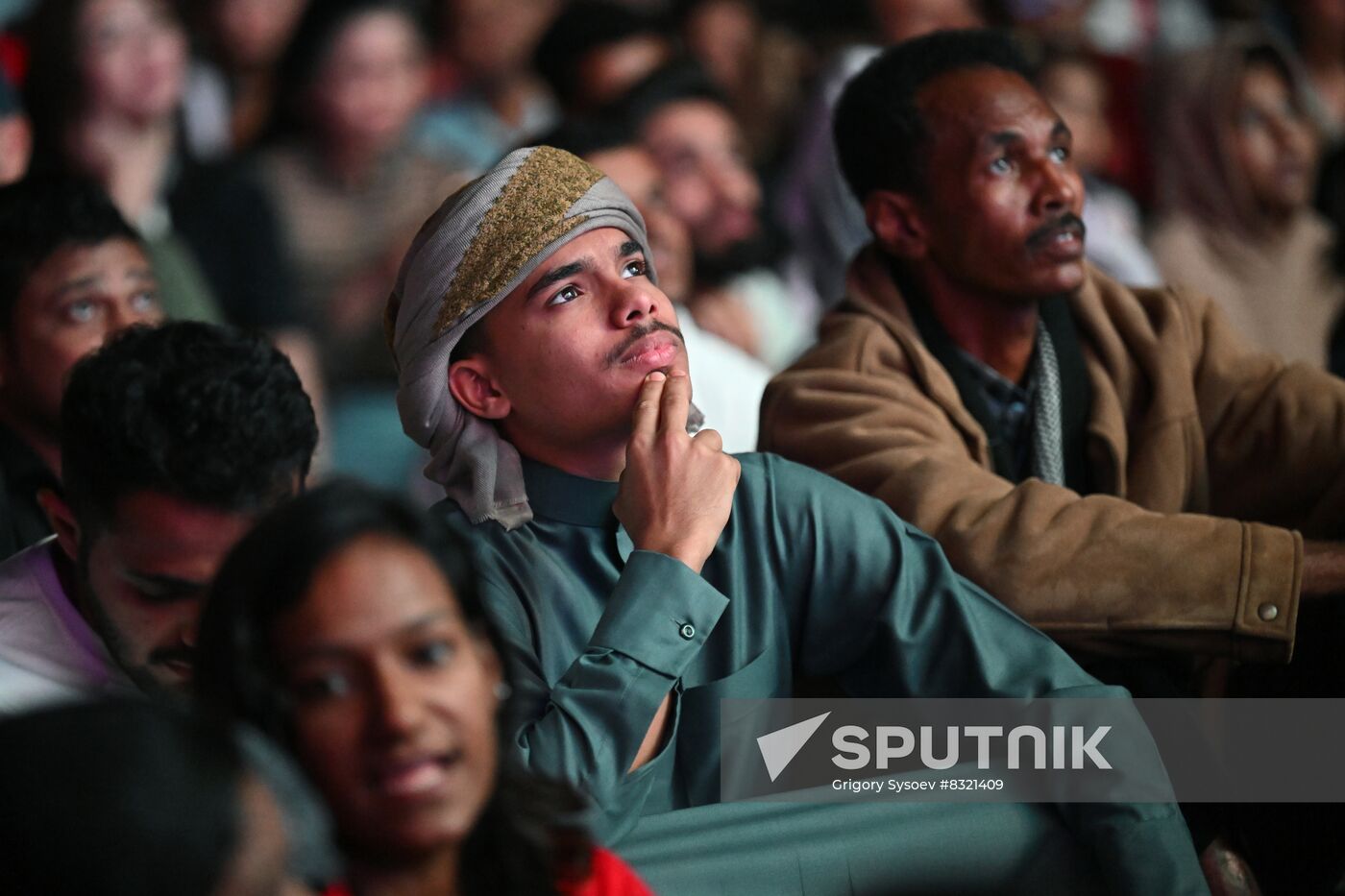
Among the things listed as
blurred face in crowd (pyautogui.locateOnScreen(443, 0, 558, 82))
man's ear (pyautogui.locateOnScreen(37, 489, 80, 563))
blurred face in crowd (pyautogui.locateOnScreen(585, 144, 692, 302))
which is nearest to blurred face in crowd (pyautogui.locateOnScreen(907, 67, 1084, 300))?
blurred face in crowd (pyautogui.locateOnScreen(585, 144, 692, 302))

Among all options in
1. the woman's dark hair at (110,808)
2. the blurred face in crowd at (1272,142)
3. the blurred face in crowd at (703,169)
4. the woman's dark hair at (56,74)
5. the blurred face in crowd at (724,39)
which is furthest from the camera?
the blurred face in crowd at (724,39)

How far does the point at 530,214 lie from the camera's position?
198 cm

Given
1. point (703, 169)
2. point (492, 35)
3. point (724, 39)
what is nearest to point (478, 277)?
point (703, 169)

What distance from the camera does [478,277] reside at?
1974mm

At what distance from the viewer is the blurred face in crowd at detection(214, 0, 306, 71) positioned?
470 cm

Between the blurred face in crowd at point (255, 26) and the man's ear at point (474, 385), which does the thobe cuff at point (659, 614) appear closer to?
the man's ear at point (474, 385)

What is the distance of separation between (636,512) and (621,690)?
0.74 feet

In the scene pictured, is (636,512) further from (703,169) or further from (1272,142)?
(1272,142)

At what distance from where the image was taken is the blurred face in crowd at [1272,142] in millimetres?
4871

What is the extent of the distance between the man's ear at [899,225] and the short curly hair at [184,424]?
43.1 inches

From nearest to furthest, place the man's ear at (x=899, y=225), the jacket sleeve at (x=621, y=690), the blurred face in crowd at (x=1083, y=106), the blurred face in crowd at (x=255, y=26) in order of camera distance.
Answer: the jacket sleeve at (x=621, y=690) < the man's ear at (x=899, y=225) < the blurred face in crowd at (x=255, y=26) < the blurred face in crowd at (x=1083, y=106)

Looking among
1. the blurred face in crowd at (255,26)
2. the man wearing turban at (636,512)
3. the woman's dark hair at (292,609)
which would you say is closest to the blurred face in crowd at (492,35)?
the blurred face in crowd at (255,26)

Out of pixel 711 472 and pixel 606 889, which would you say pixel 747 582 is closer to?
pixel 711 472

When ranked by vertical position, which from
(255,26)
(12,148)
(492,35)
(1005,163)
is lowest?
(1005,163)
